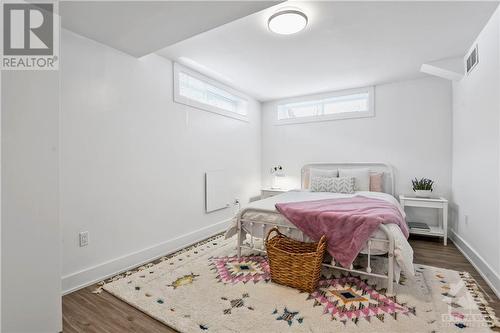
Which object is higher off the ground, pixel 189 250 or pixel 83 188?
pixel 83 188

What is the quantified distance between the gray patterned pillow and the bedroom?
Result: 2.6 inches

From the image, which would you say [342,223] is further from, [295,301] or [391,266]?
[295,301]

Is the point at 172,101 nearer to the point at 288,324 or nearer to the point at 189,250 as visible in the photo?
the point at 189,250

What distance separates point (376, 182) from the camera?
380cm

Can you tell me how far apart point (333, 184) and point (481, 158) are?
5.62ft

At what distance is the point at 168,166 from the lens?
118 inches

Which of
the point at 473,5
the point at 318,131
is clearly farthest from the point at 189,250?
the point at 473,5

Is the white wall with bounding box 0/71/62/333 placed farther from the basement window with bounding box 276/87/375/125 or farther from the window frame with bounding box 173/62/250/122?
the basement window with bounding box 276/87/375/125

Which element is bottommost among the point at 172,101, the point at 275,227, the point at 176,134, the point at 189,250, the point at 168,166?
the point at 189,250

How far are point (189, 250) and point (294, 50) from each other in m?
2.73

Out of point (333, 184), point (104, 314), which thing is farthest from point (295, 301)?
point (333, 184)

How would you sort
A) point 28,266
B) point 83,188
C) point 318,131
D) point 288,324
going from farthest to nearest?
point 318,131
point 83,188
point 288,324
point 28,266

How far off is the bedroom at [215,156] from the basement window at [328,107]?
0.05 metres

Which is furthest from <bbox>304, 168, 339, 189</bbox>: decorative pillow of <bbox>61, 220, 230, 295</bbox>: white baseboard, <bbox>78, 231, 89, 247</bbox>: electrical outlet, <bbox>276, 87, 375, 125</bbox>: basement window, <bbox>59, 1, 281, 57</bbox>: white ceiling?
<bbox>78, 231, 89, 247</bbox>: electrical outlet
